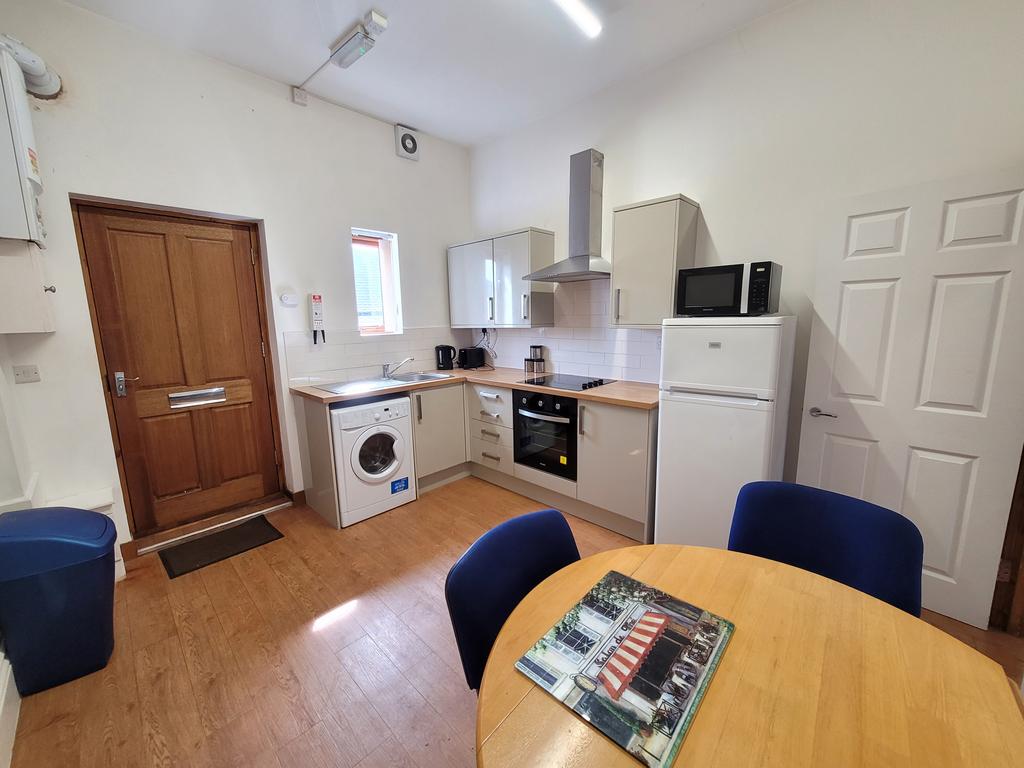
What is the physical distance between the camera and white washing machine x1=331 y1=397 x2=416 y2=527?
2.71 m

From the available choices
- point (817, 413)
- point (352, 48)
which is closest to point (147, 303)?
point (352, 48)

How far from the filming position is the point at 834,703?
2.41 ft

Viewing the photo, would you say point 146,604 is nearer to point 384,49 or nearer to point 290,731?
point 290,731

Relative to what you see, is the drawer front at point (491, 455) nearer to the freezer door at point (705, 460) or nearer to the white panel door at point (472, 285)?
the white panel door at point (472, 285)

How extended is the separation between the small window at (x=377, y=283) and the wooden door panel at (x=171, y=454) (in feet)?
Result: 4.60

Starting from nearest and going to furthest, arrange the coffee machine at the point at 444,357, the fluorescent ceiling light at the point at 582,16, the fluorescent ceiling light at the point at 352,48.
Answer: the fluorescent ceiling light at the point at 582,16 → the fluorescent ceiling light at the point at 352,48 → the coffee machine at the point at 444,357

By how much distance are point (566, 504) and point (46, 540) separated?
2.64 metres

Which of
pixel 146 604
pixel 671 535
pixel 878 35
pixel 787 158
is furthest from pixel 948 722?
pixel 146 604

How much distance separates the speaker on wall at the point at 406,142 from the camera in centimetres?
342

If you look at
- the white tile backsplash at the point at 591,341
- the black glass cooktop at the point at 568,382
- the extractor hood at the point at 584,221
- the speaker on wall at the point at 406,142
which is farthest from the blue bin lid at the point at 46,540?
the speaker on wall at the point at 406,142

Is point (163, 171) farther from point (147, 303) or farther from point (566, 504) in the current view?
point (566, 504)

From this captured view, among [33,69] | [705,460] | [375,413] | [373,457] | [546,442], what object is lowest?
[373,457]

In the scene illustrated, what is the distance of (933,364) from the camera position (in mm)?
1829

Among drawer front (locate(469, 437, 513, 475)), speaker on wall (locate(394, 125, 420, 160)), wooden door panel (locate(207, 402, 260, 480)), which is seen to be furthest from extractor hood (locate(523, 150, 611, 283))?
wooden door panel (locate(207, 402, 260, 480))
